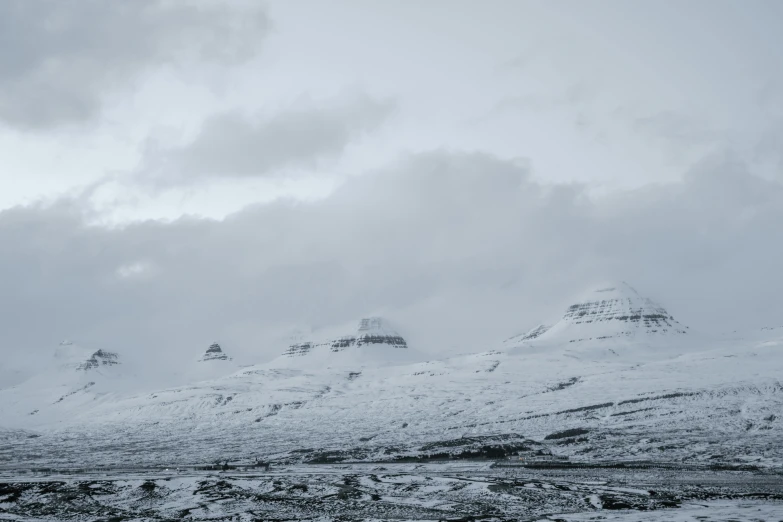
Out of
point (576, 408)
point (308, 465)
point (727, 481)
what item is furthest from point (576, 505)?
point (576, 408)

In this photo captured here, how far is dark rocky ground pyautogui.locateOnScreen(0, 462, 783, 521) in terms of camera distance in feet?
179

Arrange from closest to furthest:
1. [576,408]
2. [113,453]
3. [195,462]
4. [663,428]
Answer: [195,462] < [113,453] < [663,428] < [576,408]

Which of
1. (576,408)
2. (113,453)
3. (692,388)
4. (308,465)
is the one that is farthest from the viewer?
Answer: (692,388)

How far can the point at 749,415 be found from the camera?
155000 mm

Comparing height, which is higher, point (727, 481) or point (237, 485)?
point (237, 485)

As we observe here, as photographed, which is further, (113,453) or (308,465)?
(113,453)

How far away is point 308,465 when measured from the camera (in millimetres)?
102188

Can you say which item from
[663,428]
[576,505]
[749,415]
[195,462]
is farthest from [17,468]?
[749,415]

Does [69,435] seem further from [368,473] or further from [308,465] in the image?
[368,473]

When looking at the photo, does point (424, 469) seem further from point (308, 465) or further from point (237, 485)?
point (237, 485)

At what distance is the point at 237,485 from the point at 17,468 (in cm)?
5110

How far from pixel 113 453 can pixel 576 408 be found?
354ft

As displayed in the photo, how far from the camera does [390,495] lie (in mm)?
63719

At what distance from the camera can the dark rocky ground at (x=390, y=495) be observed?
179ft
